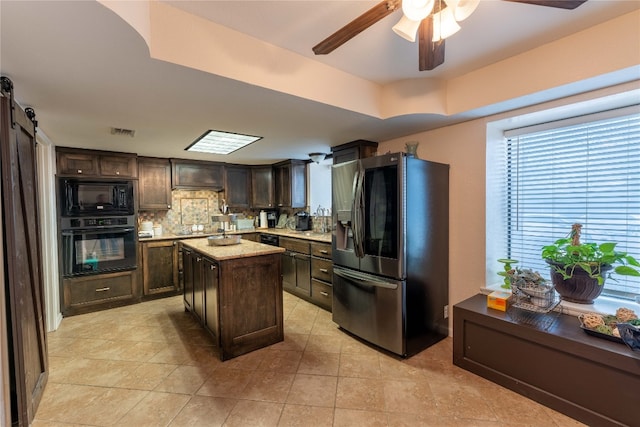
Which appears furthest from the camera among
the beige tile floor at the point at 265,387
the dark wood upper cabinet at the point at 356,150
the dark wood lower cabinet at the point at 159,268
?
the dark wood lower cabinet at the point at 159,268

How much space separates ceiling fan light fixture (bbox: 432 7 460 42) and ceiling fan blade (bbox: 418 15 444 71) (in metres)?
0.04

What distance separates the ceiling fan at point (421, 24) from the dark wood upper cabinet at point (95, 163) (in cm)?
361

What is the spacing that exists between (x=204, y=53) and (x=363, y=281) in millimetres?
2157

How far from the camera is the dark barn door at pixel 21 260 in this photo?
154 centimetres

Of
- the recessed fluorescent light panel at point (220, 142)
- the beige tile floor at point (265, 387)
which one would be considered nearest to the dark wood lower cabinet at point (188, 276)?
the beige tile floor at point (265, 387)

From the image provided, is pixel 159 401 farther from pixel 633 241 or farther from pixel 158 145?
pixel 633 241

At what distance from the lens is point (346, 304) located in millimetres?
2865

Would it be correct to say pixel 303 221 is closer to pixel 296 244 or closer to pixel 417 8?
pixel 296 244

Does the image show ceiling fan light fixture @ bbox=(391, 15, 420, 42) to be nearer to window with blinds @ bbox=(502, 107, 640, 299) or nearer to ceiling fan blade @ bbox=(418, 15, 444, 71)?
ceiling fan blade @ bbox=(418, 15, 444, 71)

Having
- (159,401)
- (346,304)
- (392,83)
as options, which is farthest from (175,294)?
(392,83)

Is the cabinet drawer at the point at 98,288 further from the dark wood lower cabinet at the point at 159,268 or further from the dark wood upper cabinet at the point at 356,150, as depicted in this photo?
the dark wood upper cabinet at the point at 356,150

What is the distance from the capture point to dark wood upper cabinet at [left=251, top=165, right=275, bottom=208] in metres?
5.15

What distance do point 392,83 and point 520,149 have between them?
136 cm

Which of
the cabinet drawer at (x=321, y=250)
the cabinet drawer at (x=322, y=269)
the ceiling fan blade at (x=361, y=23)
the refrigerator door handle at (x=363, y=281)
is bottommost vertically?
the cabinet drawer at (x=322, y=269)
